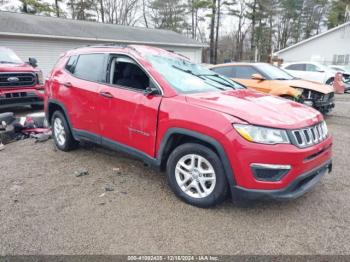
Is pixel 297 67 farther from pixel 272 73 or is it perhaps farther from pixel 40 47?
pixel 40 47

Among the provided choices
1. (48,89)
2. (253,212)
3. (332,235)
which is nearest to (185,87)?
(253,212)

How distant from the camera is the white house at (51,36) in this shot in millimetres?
15498

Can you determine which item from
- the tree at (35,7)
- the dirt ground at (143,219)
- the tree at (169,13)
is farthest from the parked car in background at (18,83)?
the tree at (169,13)

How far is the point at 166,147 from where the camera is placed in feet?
11.3

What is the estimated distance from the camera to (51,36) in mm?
16453

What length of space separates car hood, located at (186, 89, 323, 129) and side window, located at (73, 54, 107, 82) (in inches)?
64.7

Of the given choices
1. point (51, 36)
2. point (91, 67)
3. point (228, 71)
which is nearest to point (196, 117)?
point (91, 67)

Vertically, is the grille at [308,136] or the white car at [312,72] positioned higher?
the white car at [312,72]

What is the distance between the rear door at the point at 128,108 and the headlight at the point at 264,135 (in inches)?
44.3

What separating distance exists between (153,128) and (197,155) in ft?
2.15

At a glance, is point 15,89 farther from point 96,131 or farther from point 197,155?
point 197,155

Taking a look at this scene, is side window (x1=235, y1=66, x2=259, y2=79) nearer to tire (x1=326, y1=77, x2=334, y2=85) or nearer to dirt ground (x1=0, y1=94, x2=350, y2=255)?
dirt ground (x1=0, y1=94, x2=350, y2=255)

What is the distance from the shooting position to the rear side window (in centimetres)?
435

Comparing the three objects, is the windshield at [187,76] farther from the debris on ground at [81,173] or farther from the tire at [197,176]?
the debris on ground at [81,173]
